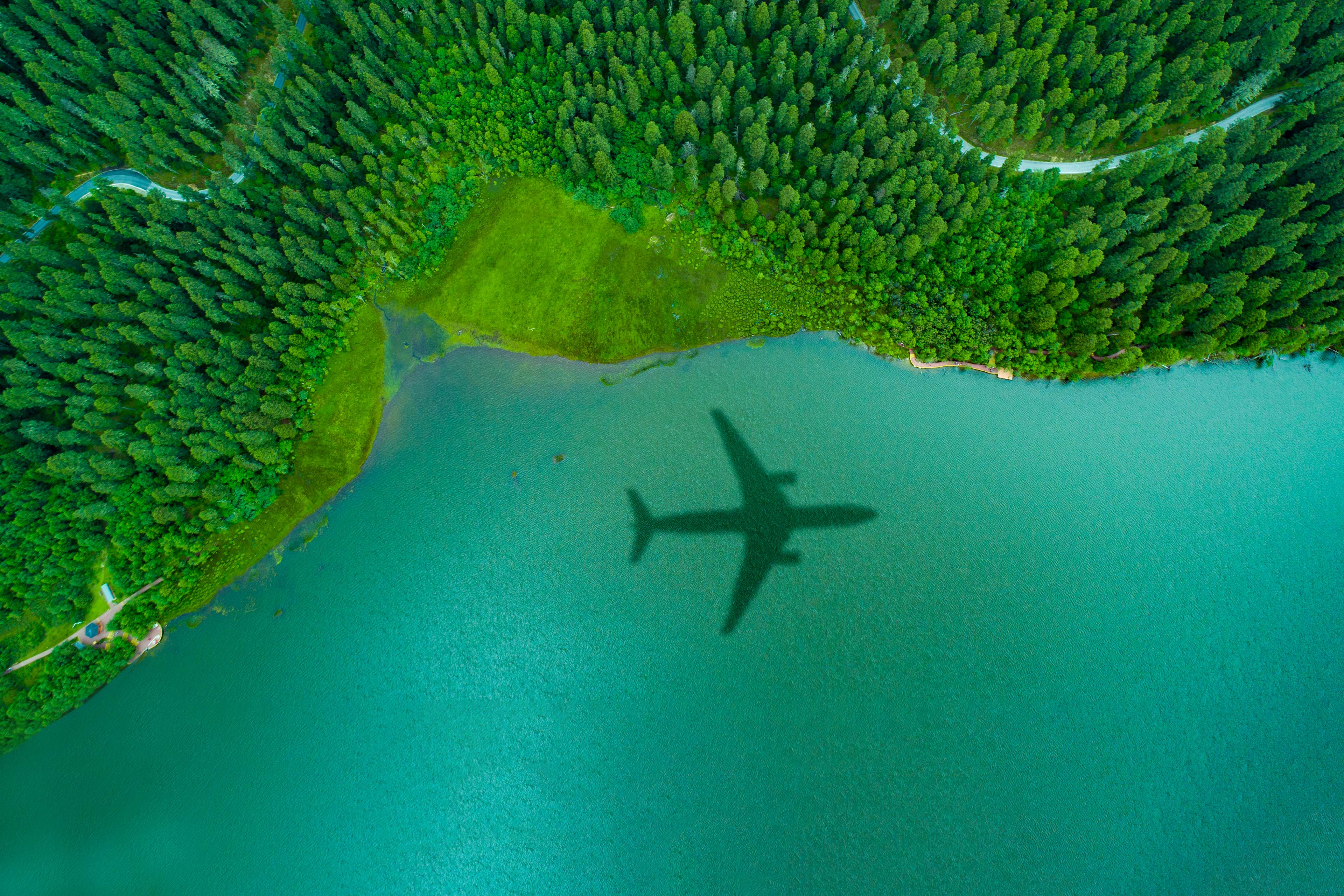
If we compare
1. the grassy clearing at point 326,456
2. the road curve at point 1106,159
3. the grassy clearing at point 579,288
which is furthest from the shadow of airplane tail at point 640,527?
the road curve at point 1106,159

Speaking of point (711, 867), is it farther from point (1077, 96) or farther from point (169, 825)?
point (1077, 96)

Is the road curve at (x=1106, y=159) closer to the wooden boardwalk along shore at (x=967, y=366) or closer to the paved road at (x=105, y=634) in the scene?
the wooden boardwalk along shore at (x=967, y=366)

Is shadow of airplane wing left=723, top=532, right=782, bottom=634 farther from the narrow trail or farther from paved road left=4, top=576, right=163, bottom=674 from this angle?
paved road left=4, top=576, right=163, bottom=674

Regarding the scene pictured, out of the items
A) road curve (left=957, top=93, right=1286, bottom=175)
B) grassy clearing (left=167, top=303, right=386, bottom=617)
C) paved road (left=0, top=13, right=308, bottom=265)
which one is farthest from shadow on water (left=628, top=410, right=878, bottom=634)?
paved road (left=0, top=13, right=308, bottom=265)

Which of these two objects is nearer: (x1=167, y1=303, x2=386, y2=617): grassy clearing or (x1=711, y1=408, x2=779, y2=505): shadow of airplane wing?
(x1=167, y1=303, x2=386, y2=617): grassy clearing

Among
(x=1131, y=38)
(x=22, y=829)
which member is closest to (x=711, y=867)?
(x=22, y=829)
